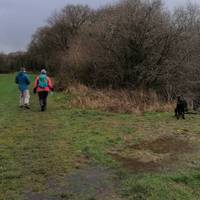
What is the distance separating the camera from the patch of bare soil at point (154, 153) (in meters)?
7.66

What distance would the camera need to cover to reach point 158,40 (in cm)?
2275

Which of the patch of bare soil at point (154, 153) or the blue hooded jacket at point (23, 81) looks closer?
the patch of bare soil at point (154, 153)

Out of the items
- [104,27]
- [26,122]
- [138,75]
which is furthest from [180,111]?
[104,27]

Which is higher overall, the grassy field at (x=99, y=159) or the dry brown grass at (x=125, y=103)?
the dry brown grass at (x=125, y=103)

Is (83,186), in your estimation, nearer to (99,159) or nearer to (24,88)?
(99,159)

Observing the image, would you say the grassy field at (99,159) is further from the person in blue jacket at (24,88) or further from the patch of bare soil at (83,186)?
the person in blue jacket at (24,88)

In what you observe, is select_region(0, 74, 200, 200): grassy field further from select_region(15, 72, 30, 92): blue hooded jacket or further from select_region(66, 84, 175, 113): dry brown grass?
select_region(15, 72, 30, 92): blue hooded jacket

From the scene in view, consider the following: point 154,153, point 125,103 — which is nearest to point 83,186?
point 154,153

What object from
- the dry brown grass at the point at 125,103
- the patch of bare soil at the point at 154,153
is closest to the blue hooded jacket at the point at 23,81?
the dry brown grass at the point at 125,103

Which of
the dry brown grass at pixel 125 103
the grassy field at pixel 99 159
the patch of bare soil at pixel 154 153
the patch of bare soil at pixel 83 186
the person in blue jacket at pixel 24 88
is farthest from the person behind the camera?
the person in blue jacket at pixel 24 88

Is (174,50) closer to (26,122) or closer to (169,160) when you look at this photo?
(26,122)

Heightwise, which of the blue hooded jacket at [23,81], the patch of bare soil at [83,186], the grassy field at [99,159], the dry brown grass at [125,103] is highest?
the blue hooded jacket at [23,81]

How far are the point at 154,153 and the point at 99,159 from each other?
1.37m

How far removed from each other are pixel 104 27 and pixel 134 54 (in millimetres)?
2574
